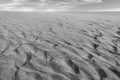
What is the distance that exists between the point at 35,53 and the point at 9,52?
Answer: 0.80 m

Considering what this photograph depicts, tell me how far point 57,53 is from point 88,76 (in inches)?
59.9

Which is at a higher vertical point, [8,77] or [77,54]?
[8,77]

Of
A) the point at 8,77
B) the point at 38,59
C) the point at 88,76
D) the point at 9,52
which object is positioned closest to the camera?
the point at 8,77

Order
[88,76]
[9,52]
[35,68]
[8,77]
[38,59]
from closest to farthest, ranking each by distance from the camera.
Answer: [8,77] → [88,76] → [35,68] → [38,59] → [9,52]

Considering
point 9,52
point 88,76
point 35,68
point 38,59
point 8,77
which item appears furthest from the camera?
point 9,52

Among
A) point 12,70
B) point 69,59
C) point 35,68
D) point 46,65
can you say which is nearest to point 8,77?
point 12,70

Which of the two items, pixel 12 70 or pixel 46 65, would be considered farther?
pixel 46 65

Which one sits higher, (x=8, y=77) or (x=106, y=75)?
(x=8, y=77)

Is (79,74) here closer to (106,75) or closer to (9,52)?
(106,75)

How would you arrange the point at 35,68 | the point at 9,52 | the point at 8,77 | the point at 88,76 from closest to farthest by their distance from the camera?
the point at 8,77 → the point at 88,76 → the point at 35,68 → the point at 9,52

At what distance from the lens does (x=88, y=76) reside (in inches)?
124

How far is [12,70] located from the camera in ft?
10.6

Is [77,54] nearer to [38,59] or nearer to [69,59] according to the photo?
[69,59]

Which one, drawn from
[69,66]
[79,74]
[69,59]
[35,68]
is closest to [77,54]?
[69,59]
